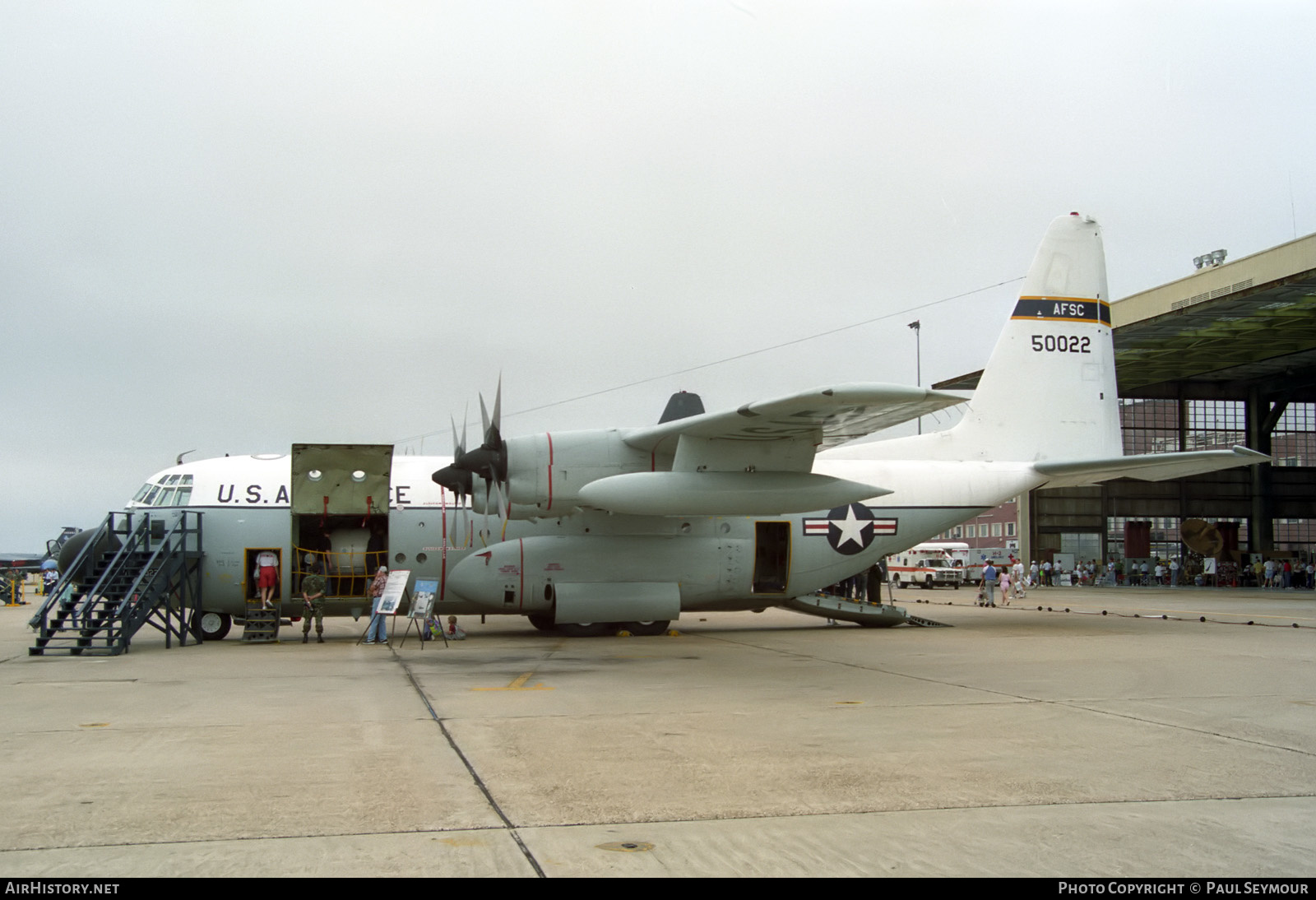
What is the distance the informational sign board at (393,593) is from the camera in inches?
750

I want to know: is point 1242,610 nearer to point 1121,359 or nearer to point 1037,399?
point 1037,399

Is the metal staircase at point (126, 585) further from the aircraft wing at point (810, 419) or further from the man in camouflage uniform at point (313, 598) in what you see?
the aircraft wing at point (810, 419)

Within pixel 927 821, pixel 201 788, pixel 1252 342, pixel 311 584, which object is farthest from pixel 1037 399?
pixel 1252 342

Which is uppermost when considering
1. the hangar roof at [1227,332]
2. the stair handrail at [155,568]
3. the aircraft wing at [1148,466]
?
the hangar roof at [1227,332]

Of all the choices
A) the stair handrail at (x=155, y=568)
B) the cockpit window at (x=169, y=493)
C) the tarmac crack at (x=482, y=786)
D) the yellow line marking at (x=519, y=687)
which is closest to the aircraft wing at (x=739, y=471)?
the yellow line marking at (x=519, y=687)

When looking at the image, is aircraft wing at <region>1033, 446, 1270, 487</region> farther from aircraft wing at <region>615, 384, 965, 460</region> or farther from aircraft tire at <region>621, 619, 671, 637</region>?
aircraft tire at <region>621, 619, 671, 637</region>

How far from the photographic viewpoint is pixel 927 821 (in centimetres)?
637

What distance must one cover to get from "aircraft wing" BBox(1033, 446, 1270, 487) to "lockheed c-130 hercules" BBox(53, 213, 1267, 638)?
0.07 meters

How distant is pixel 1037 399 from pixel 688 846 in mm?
19300

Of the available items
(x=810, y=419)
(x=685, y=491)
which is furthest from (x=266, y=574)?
(x=810, y=419)

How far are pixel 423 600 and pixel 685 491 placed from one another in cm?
646

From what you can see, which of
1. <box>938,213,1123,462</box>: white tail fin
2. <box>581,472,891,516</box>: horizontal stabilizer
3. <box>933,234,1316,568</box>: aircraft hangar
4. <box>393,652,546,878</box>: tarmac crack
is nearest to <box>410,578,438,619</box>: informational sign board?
<box>581,472,891,516</box>: horizontal stabilizer

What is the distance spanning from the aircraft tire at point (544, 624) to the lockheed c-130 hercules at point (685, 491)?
0.17 feet

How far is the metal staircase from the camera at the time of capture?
17797mm
